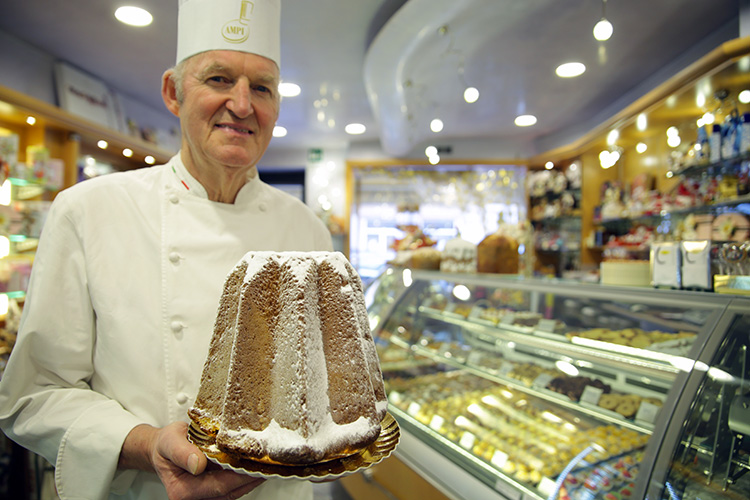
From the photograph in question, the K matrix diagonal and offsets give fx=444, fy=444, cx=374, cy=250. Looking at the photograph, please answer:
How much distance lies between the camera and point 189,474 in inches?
34.3

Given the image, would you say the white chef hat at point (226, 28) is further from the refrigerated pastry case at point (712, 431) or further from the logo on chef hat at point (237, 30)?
the refrigerated pastry case at point (712, 431)

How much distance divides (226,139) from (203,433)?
0.71m

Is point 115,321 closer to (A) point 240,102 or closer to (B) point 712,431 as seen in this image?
(A) point 240,102

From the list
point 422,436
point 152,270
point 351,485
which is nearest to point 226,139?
point 152,270

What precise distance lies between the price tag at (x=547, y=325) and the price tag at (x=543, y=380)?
24 centimetres

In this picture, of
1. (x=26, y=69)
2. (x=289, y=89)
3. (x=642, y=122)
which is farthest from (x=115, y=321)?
(x=642, y=122)

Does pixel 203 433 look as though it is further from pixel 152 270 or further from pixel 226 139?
pixel 226 139

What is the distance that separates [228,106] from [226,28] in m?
0.25

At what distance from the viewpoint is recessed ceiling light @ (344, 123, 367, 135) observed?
7.61m

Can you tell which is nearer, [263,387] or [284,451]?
[284,451]

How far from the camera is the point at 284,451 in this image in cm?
75

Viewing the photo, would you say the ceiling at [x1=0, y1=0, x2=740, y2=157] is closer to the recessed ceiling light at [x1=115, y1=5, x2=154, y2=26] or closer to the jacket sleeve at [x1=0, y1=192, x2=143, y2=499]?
the recessed ceiling light at [x1=115, y1=5, x2=154, y2=26]

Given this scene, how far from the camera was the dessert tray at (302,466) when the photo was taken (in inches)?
29.5

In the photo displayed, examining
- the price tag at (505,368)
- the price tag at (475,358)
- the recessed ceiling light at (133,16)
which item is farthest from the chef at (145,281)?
the recessed ceiling light at (133,16)
